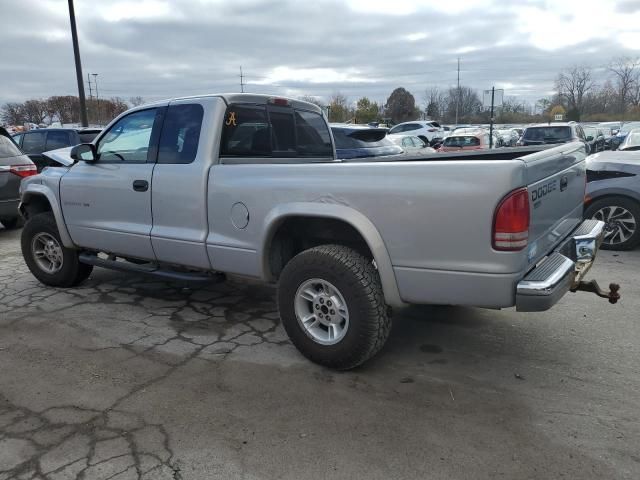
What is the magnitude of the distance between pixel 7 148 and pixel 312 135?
6.39m

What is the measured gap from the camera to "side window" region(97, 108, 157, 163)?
468 cm

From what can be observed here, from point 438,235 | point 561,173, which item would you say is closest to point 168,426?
point 438,235

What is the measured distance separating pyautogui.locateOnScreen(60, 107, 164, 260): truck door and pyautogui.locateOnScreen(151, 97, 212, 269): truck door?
152 millimetres

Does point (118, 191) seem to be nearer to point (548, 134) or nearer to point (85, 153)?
point (85, 153)

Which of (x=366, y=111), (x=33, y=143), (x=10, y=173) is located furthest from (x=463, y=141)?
(x=366, y=111)

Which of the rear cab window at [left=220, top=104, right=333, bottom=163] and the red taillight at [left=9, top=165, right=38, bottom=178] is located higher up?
the rear cab window at [left=220, top=104, right=333, bottom=163]

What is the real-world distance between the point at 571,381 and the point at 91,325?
12.8 ft

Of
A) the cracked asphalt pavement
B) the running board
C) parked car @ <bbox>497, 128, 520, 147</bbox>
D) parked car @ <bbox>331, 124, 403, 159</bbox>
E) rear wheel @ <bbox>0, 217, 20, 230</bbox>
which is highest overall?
parked car @ <bbox>331, 124, 403, 159</bbox>

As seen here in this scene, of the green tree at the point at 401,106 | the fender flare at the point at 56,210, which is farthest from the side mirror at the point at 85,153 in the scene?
the green tree at the point at 401,106

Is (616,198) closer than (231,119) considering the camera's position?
No

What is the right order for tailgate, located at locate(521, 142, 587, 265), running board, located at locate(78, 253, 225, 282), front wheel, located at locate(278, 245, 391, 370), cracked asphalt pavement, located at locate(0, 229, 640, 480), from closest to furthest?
cracked asphalt pavement, located at locate(0, 229, 640, 480) < tailgate, located at locate(521, 142, 587, 265) < front wheel, located at locate(278, 245, 391, 370) < running board, located at locate(78, 253, 225, 282)

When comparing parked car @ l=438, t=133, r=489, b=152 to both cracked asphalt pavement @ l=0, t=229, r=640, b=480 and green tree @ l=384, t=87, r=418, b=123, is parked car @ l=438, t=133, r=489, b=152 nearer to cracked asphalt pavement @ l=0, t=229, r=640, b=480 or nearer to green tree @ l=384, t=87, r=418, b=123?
cracked asphalt pavement @ l=0, t=229, r=640, b=480

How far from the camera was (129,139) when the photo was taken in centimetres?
486

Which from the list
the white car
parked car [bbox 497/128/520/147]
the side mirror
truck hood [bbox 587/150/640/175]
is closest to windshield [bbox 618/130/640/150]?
truck hood [bbox 587/150/640/175]
